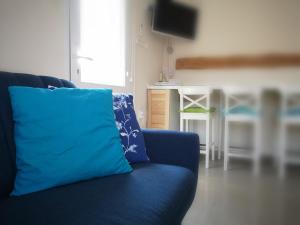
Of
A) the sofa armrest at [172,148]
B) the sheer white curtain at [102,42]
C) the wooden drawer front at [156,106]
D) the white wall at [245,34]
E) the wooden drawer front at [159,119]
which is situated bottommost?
the sofa armrest at [172,148]

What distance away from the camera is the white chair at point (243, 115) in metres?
0.49

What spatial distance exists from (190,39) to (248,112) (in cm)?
23

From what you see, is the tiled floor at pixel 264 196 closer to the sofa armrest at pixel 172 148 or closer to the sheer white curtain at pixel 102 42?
the sofa armrest at pixel 172 148

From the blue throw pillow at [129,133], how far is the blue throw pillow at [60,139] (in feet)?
0.45

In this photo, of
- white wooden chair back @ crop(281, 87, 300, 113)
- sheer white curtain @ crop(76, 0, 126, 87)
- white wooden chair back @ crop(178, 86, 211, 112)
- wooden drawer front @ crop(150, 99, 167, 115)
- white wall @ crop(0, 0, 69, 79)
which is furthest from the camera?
wooden drawer front @ crop(150, 99, 167, 115)

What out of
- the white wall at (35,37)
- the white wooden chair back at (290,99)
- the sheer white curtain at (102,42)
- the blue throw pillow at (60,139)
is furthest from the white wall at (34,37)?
the white wooden chair back at (290,99)

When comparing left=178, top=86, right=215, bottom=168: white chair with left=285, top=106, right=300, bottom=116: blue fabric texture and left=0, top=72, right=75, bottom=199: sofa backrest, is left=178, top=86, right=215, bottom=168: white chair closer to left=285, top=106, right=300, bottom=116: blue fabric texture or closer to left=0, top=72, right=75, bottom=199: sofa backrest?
left=285, top=106, right=300, bottom=116: blue fabric texture

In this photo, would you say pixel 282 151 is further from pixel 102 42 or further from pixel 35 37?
pixel 102 42

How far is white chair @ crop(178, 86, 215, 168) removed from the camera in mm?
602

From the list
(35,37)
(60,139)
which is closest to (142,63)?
(35,37)

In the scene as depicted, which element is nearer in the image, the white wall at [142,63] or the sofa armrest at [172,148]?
the sofa armrest at [172,148]

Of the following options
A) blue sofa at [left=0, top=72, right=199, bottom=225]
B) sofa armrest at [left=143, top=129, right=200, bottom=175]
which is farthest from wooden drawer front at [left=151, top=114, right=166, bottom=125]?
blue sofa at [left=0, top=72, right=199, bottom=225]

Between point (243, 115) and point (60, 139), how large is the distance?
18.7 inches

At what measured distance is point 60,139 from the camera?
27.7 inches
